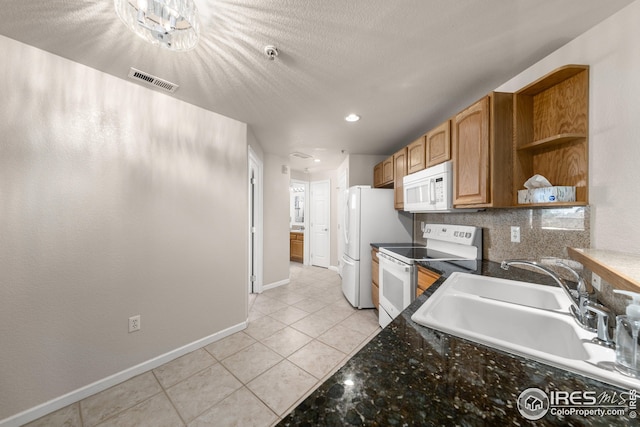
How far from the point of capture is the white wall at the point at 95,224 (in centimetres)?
141

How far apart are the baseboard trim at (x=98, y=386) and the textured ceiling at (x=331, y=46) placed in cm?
221

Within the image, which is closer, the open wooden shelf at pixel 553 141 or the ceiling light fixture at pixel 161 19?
the ceiling light fixture at pixel 161 19

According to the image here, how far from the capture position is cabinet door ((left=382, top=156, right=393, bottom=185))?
317cm

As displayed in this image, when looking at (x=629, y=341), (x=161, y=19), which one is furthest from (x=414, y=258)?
(x=161, y=19)

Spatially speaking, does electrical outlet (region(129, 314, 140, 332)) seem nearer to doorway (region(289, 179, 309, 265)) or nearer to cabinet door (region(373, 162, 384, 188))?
cabinet door (region(373, 162, 384, 188))

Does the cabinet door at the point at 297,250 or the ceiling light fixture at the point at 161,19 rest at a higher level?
the ceiling light fixture at the point at 161,19

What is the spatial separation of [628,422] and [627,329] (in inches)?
11.6

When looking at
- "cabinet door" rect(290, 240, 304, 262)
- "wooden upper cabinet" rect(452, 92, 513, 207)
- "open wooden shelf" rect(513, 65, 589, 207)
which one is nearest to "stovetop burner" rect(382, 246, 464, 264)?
"wooden upper cabinet" rect(452, 92, 513, 207)

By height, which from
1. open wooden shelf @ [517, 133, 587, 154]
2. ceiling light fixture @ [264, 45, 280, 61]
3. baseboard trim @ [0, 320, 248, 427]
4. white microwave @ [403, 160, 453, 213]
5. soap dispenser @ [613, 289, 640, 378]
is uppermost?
ceiling light fixture @ [264, 45, 280, 61]

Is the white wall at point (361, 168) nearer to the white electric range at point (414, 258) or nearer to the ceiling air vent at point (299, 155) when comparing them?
the ceiling air vent at point (299, 155)

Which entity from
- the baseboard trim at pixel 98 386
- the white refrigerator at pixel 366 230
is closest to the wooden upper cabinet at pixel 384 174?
the white refrigerator at pixel 366 230

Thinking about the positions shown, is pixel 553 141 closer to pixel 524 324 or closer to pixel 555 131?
pixel 555 131

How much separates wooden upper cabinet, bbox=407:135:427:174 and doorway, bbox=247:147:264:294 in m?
2.13

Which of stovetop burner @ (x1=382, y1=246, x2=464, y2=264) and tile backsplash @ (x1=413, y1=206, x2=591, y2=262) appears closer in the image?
tile backsplash @ (x1=413, y1=206, x2=591, y2=262)
